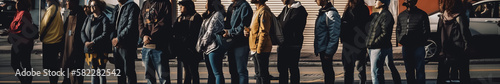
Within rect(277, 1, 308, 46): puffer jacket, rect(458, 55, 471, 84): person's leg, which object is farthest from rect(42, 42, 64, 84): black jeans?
rect(458, 55, 471, 84): person's leg

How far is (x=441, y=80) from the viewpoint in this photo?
8430 mm

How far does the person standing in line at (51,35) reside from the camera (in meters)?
8.24

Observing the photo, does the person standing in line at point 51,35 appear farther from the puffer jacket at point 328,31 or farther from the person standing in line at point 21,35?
the puffer jacket at point 328,31

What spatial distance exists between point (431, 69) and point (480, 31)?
2129 millimetres

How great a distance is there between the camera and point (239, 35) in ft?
24.7

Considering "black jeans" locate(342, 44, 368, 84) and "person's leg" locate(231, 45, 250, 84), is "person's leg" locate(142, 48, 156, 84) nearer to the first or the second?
"person's leg" locate(231, 45, 250, 84)

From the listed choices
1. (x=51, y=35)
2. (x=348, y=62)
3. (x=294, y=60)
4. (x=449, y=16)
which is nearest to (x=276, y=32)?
(x=294, y=60)

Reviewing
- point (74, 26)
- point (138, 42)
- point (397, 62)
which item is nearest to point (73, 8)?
point (74, 26)

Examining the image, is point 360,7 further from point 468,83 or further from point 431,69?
point 431,69

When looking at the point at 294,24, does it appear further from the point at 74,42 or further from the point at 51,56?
the point at 51,56

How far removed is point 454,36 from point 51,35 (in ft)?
16.9

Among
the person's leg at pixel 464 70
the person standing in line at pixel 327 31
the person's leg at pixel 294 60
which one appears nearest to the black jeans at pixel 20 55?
the person's leg at pixel 294 60

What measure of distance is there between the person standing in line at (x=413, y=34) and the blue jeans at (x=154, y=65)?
2908mm

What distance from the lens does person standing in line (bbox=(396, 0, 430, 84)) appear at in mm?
7777
